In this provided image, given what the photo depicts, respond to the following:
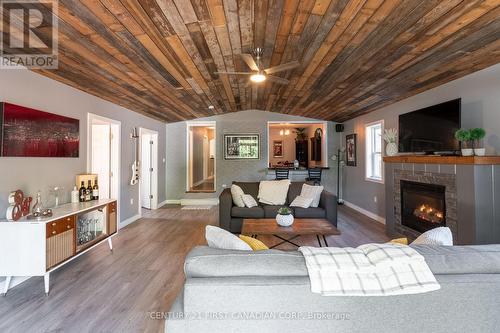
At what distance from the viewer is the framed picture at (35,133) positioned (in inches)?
104

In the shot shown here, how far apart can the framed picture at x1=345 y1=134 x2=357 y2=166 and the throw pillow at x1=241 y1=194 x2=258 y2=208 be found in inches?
135

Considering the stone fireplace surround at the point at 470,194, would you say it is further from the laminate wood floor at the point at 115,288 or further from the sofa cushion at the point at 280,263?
the sofa cushion at the point at 280,263

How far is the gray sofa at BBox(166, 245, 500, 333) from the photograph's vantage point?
1.23 metres

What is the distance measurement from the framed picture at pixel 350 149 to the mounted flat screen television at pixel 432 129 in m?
2.30

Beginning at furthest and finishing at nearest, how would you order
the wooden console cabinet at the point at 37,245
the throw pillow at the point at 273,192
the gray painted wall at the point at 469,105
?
the throw pillow at the point at 273,192 → the gray painted wall at the point at 469,105 → the wooden console cabinet at the point at 37,245

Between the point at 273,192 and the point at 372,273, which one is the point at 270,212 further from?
the point at 372,273

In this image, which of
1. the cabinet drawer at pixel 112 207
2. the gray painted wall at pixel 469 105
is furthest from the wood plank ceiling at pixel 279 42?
the cabinet drawer at pixel 112 207

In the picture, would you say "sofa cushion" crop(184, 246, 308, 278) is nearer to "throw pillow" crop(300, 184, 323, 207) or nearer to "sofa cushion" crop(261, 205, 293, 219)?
"sofa cushion" crop(261, 205, 293, 219)

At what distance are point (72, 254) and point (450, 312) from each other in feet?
11.4

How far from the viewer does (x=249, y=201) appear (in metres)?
4.76

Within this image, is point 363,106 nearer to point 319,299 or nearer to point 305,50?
point 305,50

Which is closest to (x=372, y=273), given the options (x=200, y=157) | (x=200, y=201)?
(x=200, y=201)

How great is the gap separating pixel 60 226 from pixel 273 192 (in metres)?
3.32

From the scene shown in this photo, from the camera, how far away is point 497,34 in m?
2.38
